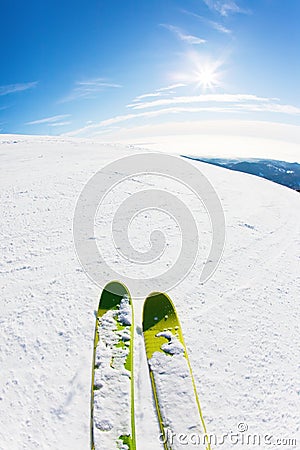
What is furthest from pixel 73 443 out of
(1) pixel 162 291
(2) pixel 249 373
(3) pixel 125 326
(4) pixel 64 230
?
(4) pixel 64 230

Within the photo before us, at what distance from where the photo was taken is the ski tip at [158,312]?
4.54m

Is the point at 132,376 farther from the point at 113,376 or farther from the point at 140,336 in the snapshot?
the point at 140,336

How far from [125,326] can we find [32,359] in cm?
141

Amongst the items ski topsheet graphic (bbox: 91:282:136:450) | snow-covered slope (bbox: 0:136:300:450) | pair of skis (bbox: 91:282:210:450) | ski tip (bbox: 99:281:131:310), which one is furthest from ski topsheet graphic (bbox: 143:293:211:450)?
ski tip (bbox: 99:281:131:310)

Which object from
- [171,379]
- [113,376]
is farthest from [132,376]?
[171,379]

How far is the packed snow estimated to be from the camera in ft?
9.83

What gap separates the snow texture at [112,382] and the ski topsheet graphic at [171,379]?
1.17 ft

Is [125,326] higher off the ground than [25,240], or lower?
lower

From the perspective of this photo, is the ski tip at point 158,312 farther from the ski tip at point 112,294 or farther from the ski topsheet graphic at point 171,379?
the ski tip at point 112,294

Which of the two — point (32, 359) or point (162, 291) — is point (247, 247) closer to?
point (162, 291)

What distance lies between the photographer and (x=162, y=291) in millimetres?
5410

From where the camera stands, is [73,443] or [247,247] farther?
[247,247]

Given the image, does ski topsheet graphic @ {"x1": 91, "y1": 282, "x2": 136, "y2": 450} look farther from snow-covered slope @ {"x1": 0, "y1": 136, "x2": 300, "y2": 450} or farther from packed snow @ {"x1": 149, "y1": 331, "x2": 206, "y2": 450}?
packed snow @ {"x1": 149, "y1": 331, "x2": 206, "y2": 450}

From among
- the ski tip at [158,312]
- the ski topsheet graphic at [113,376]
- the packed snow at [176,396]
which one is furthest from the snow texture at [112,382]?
the packed snow at [176,396]
